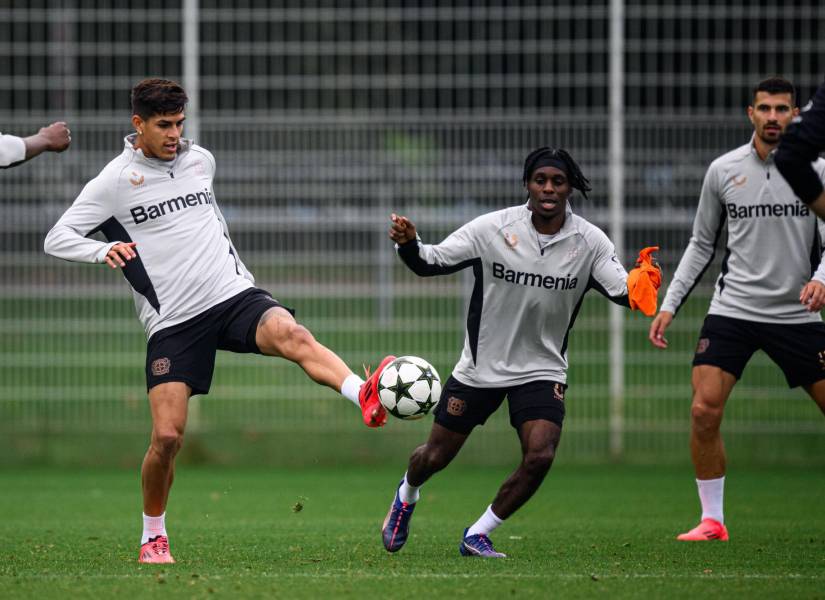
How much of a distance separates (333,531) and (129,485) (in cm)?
377

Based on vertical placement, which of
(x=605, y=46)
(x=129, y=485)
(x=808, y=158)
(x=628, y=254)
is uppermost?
(x=605, y=46)

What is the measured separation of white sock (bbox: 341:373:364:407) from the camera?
7387mm

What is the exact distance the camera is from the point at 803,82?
13469 millimetres

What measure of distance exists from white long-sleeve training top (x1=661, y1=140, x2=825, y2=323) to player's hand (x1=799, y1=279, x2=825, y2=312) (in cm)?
70

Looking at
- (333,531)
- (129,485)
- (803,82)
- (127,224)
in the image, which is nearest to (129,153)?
(127,224)

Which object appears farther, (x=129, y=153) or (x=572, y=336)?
(x=572, y=336)

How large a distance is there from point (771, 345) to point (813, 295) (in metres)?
0.87

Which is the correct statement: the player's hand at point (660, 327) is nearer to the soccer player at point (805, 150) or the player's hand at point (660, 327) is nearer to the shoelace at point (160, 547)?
the soccer player at point (805, 150)

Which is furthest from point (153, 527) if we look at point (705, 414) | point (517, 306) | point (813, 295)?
point (813, 295)

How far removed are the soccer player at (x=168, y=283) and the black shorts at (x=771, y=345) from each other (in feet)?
8.39

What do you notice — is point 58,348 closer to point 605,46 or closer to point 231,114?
point 231,114

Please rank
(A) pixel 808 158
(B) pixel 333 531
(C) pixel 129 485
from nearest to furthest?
1. (A) pixel 808 158
2. (B) pixel 333 531
3. (C) pixel 129 485

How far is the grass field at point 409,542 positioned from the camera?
659cm

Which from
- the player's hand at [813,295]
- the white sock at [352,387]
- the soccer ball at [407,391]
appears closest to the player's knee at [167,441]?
the white sock at [352,387]
